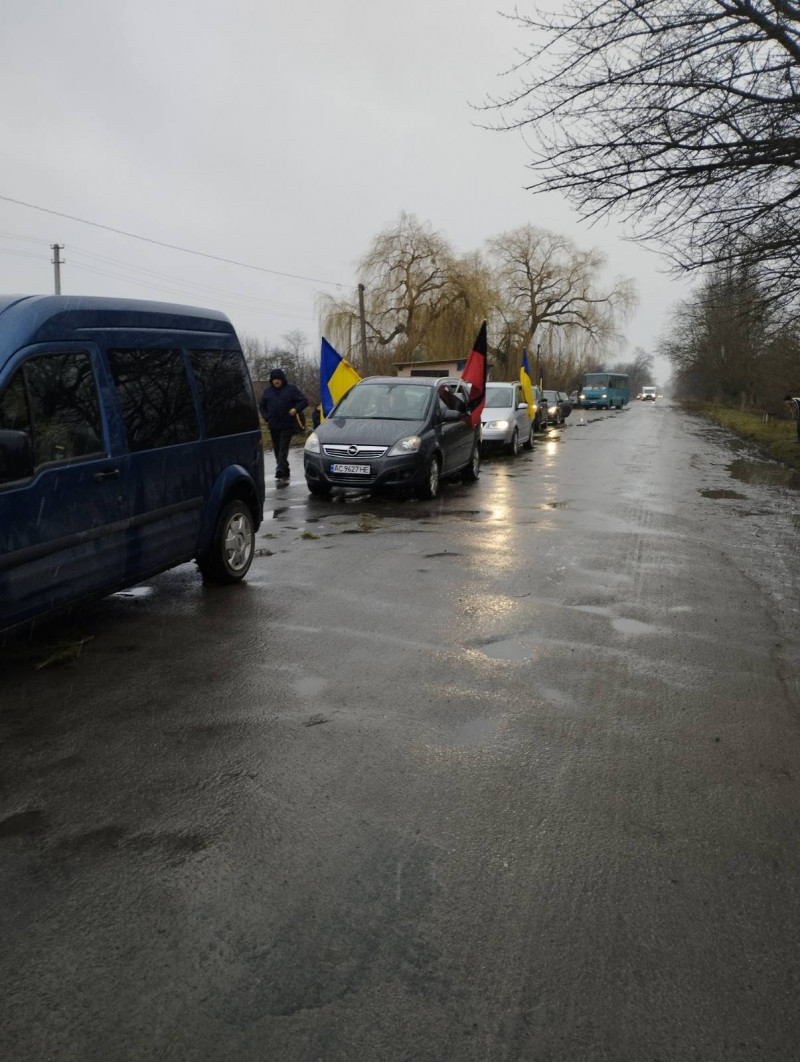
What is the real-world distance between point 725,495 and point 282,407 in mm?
7257

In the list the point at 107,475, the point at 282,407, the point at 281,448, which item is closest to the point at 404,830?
the point at 107,475

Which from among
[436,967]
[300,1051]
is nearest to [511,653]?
[436,967]

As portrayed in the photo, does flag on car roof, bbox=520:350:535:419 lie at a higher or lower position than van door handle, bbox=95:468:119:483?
higher

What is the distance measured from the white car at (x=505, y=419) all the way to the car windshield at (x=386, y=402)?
23.3ft

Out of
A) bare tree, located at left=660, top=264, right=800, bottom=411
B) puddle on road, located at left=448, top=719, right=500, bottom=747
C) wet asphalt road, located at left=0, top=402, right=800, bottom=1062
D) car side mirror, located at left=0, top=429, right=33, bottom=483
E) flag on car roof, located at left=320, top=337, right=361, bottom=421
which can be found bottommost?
wet asphalt road, located at left=0, top=402, right=800, bottom=1062

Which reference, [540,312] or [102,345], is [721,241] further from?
[540,312]

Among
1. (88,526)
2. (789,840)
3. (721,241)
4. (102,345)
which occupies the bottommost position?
(789,840)

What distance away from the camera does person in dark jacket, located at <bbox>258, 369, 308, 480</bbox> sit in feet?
49.8

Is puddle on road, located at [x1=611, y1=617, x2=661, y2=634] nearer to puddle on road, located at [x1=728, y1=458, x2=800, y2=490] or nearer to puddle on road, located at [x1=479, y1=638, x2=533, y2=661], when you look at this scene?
puddle on road, located at [x1=479, y1=638, x2=533, y2=661]

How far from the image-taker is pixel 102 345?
5652 mm

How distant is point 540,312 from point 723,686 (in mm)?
60414

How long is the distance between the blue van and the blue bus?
2740 inches

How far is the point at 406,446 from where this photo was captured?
12469 mm

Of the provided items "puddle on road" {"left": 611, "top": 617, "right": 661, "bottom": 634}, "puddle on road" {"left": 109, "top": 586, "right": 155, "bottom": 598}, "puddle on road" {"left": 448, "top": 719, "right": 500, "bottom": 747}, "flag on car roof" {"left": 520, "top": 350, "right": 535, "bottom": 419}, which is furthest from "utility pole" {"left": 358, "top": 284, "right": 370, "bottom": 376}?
"puddle on road" {"left": 448, "top": 719, "right": 500, "bottom": 747}
